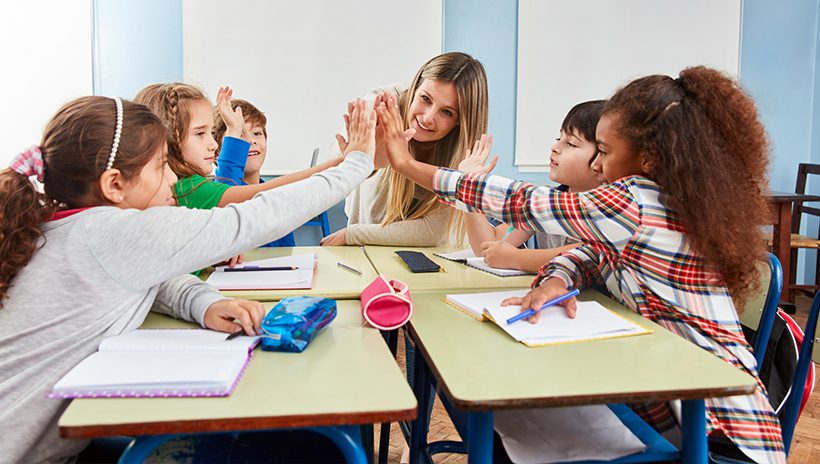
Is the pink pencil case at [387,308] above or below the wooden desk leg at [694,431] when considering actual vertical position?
above

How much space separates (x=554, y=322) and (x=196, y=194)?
108 cm

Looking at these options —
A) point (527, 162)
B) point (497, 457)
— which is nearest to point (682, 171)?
point (497, 457)

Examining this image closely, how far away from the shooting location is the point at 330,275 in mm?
Answer: 1637

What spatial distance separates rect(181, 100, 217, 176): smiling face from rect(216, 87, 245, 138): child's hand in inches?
9.7

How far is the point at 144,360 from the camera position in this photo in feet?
3.07

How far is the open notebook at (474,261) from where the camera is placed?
5.51 ft

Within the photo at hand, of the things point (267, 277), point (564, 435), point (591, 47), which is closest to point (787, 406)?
point (564, 435)

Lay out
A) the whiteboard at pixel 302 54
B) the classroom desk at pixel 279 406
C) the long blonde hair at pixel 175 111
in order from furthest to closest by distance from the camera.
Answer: the whiteboard at pixel 302 54
the long blonde hair at pixel 175 111
the classroom desk at pixel 279 406

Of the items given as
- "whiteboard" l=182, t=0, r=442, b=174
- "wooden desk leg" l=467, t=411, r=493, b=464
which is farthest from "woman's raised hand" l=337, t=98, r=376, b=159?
"whiteboard" l=182, t=0, r=442, b=174

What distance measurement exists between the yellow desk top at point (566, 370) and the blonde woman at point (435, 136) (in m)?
1.01

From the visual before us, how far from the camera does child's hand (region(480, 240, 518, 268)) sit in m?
1.71

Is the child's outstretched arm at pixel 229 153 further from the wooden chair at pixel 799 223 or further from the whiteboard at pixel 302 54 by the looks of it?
the wooden chair at pixel 799 223

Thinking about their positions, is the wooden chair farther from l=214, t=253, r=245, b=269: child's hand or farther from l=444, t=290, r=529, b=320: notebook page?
l=214, t=253, r=245, b=269: child's hand

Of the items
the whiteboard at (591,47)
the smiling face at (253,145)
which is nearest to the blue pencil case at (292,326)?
the smiling face at (253,145)
